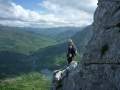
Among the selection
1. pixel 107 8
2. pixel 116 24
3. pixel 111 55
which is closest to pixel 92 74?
pixel 111 55

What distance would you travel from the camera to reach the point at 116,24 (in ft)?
164

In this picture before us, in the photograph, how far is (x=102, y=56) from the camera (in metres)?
50.0

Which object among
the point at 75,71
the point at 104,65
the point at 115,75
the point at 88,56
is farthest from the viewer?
the point at 75,71

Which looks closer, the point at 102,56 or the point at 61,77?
the point at 102,56

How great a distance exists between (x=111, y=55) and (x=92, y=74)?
539 centimetres

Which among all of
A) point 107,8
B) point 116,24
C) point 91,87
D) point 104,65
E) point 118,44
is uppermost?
point 107,8

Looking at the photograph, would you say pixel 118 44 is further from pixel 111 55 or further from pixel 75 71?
pixel 75 71

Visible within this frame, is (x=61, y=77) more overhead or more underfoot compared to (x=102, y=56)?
more underfoot

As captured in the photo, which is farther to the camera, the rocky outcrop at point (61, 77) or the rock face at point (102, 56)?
the rocky outcrop at point (61, 77)

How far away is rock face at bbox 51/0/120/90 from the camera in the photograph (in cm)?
4641

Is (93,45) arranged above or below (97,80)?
above

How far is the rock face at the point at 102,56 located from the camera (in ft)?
152

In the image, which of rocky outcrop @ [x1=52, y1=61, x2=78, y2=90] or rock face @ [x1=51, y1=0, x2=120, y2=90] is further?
rocky outcrop @ [x1=52, y1=61, x2=78, y2=90]

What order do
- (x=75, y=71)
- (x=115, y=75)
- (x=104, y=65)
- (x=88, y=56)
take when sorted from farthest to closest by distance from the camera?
(x=75, y=71) < (x=88, y=56) < (x=104, y=65) < (x=115, y=75)
